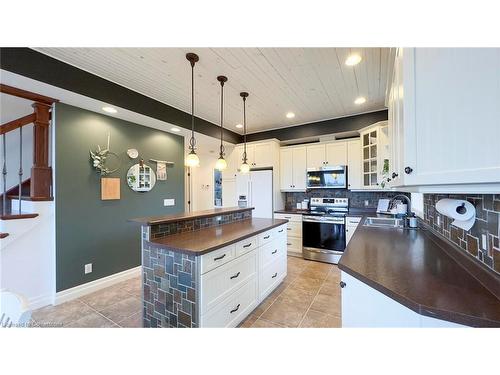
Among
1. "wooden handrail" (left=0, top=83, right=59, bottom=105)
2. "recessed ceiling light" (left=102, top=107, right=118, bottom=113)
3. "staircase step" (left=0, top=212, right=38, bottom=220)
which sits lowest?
"staircase step" (left=0, top=212, right=38, bottom=220)

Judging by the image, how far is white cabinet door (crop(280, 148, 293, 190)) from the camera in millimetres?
4465

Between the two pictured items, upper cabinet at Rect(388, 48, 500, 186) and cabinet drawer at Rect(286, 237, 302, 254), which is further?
cabinet drawer at Rect(286, 237, 302, 254)

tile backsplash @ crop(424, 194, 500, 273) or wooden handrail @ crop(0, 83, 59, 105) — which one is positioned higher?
wooden handrail @ crop(0, 83, 59, 105)

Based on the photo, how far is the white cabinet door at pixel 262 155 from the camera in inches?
174

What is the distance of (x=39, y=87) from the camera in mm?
2102

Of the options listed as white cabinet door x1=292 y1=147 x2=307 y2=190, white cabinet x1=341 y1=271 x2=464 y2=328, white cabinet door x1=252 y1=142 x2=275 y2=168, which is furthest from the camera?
white cabinet door x1=252 y1=142 x2=275 y2=168

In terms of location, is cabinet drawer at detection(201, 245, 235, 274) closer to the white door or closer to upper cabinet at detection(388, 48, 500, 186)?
upper cabinet at detection(388, 48, 500, 186)

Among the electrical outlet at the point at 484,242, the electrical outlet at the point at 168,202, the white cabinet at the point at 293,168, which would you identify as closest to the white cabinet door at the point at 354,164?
the white cabinet at the point at 293,168

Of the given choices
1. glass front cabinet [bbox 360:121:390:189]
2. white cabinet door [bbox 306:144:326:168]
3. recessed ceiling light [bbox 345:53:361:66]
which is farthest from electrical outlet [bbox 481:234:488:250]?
white cabinet door [bbox 306:144:326:168]

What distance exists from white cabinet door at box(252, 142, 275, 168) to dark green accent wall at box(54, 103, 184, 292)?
1.95 metres

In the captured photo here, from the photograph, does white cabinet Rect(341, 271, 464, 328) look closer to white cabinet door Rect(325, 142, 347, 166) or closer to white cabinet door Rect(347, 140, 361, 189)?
white cabinet door Rect(347, 140, 361, 189)

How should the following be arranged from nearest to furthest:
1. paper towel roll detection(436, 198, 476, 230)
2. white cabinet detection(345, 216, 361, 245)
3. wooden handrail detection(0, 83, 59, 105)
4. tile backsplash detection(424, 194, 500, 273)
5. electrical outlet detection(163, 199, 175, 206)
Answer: tile backsplash detection(424, 194, 500, 273) → paper towel roll detection(436, 198, 476, 230) → wooden handrail detection(0, 83, 59, 105) → white cabinet detection(345, 216, 361, 245) → electrical outlet detection(163, 199, 175, 206)

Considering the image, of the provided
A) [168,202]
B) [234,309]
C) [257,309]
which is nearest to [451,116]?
[234,309]
